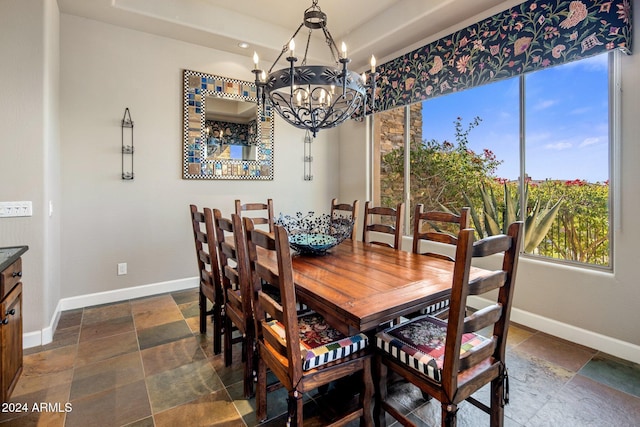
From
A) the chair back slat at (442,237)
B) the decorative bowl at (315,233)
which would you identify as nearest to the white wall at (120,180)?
the chair back slat at (442,237)

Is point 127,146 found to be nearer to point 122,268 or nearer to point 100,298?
point 122,268

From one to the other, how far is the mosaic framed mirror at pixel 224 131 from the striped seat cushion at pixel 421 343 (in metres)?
3.01

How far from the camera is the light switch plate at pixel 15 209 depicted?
2.36 m

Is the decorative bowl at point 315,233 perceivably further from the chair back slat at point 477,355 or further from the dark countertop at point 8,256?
the dark countertop at point 8,256

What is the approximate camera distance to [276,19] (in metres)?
3.72

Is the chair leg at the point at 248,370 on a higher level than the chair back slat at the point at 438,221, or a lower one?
lower

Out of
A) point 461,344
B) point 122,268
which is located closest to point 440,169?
point 461,344

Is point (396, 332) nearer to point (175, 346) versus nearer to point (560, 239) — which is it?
point (175, 346)

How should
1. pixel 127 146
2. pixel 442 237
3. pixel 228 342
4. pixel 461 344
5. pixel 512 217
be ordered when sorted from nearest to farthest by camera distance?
pixel 461 344
pixel 228 342
pixel 442 237
pixel 512 217
pixel 127 146

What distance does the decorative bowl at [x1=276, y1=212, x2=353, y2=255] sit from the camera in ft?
7.47

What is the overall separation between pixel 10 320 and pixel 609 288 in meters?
3.80

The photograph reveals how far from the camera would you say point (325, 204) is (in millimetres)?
4875

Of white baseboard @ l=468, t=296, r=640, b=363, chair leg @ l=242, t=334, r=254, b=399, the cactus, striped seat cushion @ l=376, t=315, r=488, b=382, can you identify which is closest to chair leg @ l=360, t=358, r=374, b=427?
striped seat cushion @ l=376, t=315, r=488, b=382

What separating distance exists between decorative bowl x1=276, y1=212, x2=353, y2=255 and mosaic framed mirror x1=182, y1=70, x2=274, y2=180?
181cm
